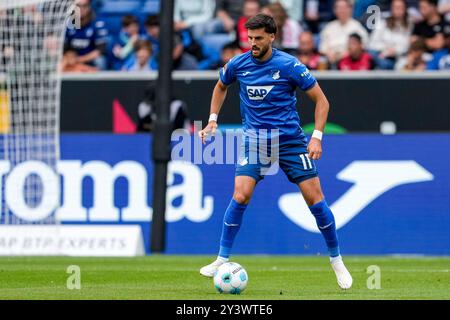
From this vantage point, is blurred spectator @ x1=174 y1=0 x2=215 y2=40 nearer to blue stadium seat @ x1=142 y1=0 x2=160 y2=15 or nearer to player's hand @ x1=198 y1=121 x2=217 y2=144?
blue stadium seat @ x1=142 y1=0 x2=160 y2=15

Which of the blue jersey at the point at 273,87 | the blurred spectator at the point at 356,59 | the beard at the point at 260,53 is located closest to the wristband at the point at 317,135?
the blue jersey at the point at 273,87

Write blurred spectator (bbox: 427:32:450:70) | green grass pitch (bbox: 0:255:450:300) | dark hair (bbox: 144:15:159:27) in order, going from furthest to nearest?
dark hair (bbox: 144:15:159:27) < blurred spectator (bbox: 427:32:450:70) < green grass pitch (bbox: 0:255:450:300)

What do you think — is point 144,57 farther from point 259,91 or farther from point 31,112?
point 259,91

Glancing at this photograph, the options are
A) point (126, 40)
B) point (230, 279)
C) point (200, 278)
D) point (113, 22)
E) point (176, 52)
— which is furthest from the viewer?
point (113, 22)

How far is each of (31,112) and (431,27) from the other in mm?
6591

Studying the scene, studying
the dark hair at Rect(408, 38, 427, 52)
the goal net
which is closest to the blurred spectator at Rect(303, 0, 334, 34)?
the dark hair at Rect(408, 38, 427, 52)

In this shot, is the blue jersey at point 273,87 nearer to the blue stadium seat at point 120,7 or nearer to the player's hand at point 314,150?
the player's hand at point 314,150

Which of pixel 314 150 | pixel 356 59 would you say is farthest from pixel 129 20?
pixel 314 150

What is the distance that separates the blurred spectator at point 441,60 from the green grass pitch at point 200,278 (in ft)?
13.4

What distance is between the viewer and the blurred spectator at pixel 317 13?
66.4 ft

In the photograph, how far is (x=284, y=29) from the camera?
63.4ft

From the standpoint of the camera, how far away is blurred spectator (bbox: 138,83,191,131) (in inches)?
709

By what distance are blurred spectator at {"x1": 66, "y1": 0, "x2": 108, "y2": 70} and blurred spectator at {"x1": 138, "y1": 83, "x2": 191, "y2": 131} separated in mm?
1885
